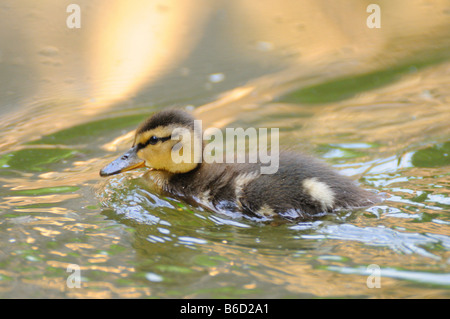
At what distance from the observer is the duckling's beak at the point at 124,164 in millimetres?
2893

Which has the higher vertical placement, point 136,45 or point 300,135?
point 136,45

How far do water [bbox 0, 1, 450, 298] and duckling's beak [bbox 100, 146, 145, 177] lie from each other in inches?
4.6

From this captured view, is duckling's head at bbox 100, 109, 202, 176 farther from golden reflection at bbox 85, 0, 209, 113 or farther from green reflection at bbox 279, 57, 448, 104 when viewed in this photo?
green reflection at bbox 279, 57, 448, 104

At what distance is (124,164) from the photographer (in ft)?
9.59

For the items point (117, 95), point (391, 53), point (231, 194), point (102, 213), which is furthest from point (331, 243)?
point (391, 53)

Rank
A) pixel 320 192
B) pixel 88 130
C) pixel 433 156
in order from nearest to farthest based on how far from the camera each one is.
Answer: pixel 320 192, pixel 433 156, pixel 88 130

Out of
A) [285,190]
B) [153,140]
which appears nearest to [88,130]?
Answer: [153,140]

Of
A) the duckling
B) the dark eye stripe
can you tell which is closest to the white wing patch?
the duckling

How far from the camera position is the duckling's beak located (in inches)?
114

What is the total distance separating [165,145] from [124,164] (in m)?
0.21

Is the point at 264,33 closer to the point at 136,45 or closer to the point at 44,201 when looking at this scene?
the point at 136,45

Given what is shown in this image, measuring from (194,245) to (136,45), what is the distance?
2427 mm

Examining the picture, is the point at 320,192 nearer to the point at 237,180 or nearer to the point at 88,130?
the point at 237,180

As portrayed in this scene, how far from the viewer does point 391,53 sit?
15.1 feet
